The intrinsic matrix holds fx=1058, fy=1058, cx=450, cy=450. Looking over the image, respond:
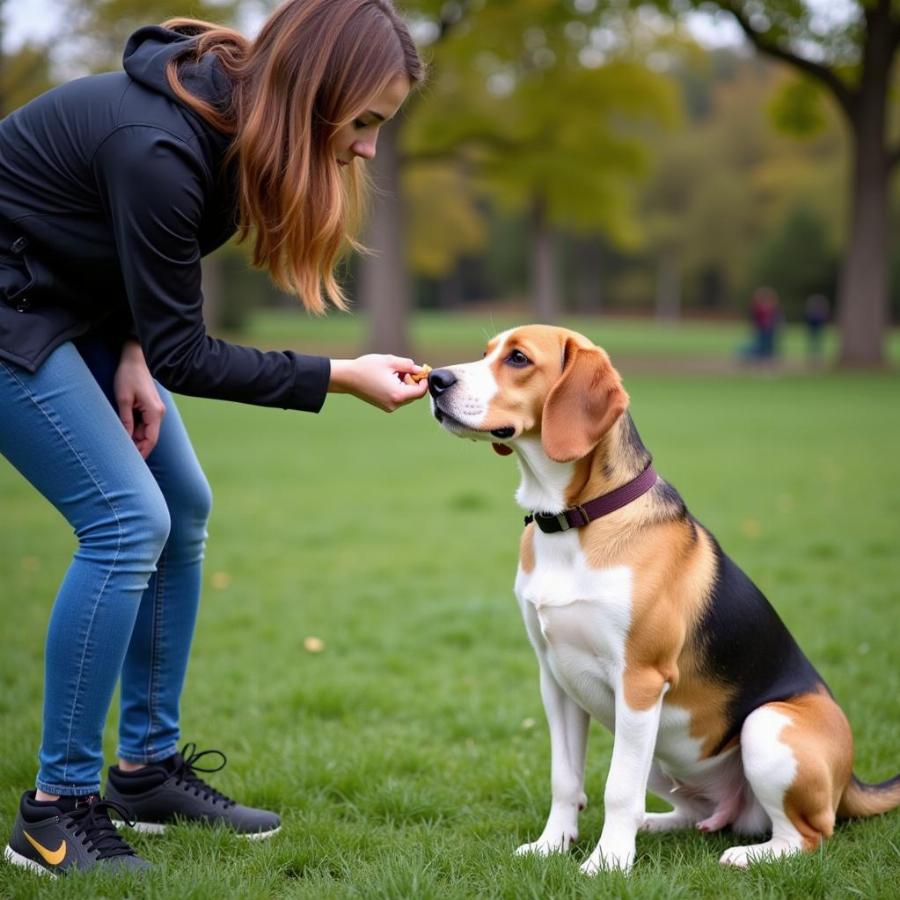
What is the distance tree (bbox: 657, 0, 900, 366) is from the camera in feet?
79.8

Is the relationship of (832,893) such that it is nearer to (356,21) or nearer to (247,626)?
Answer: (356,21)

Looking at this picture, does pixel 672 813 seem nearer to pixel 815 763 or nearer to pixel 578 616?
pixel 815 763

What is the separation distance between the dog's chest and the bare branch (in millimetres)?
24233

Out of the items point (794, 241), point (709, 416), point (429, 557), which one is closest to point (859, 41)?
point (709, 416)

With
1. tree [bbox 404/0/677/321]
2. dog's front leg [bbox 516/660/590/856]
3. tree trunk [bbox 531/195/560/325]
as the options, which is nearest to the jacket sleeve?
dog's front leg [bbox 516/660/590/856]

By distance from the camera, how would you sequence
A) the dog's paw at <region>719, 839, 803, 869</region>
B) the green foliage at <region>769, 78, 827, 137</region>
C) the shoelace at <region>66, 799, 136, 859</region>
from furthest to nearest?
1. the green foliage at <region>769, 78, 827, 137</region>
2. the dog's paw at <region>719, 839, 803, 869</region>
3. the shoelace at <region>66, 799, 136, 859</region>

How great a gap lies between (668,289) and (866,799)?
72.1 meters

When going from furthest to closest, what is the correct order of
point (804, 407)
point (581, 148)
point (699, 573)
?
point (581, 148)
point (804, 407)
point (699, 573)

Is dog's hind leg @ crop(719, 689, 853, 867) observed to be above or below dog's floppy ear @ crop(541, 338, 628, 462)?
below

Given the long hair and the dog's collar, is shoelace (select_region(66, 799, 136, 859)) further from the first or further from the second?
the long hair

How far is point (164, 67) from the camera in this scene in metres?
3.07

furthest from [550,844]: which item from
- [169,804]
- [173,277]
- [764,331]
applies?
[764,331]

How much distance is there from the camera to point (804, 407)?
64.0ft

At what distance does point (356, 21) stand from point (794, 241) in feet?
189
